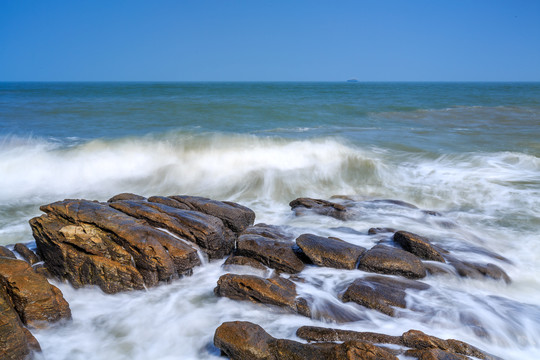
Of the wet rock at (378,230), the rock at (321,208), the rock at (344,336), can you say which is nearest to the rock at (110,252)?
the rock at (344,336)

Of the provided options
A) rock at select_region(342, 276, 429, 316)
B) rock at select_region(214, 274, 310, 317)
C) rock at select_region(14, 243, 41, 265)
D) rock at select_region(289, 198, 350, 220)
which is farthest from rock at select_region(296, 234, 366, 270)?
rock at select_region(14, 243, 41, 265)

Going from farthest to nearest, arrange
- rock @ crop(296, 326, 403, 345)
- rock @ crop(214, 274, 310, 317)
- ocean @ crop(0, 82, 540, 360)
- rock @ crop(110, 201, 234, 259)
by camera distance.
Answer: rock @ crop(110, 201, 234, 259) → rock @ crop(214, 274, 310, 317) → ocean @ crop(0, 82, 540, 360) → rock @ crop(296, 326, 403, 345)

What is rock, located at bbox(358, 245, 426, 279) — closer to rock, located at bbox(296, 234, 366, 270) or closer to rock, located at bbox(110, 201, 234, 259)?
rock, located at bbox(296, 234, 366, 270)

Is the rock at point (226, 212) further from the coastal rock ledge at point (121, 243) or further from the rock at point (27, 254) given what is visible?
the rock at point (27, 254)

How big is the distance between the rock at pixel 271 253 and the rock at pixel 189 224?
33cm

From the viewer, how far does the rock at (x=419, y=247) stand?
6.04 m

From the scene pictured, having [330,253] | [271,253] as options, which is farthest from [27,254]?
[330,253]

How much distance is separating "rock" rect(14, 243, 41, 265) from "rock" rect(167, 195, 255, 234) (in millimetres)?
2267

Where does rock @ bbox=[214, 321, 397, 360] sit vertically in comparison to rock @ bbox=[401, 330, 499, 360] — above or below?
above

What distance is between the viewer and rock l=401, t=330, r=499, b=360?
152 inches

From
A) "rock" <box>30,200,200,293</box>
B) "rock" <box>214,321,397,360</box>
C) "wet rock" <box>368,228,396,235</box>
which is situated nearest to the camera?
"rock" <box>214,321,397,360</box>

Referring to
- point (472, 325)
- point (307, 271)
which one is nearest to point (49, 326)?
point (307, 271)

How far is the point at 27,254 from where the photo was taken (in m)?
5.84

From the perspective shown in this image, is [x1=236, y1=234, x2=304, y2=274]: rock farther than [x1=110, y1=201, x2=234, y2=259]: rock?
No
